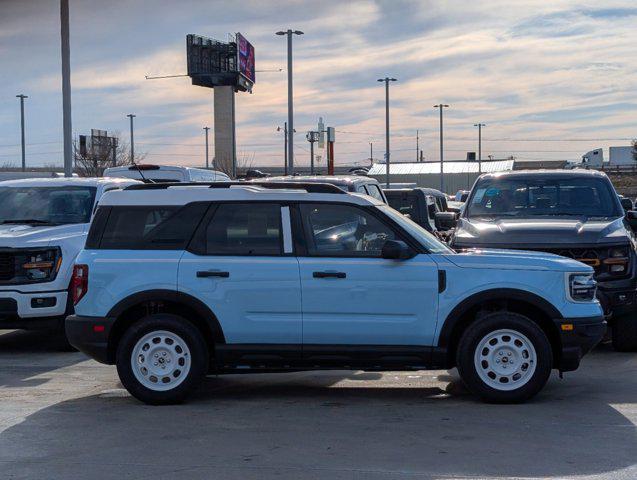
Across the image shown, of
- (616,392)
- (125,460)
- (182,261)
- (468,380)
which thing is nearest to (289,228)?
(182,261)

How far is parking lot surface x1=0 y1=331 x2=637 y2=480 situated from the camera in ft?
19.4

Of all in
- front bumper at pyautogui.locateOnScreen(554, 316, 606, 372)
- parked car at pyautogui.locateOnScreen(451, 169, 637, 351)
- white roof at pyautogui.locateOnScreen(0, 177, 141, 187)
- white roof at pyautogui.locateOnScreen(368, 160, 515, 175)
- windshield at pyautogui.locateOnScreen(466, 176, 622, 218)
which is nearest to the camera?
front bumper at pyautogui.locateOnScreen(554, 316, 606, 372)

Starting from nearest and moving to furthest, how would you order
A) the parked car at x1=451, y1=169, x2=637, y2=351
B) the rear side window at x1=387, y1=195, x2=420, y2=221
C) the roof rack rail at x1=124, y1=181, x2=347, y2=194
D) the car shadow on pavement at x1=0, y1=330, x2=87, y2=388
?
the roof rack rail at x1=124, y1=181, x2=347, y2=194
the car shadow on pavement at x1=0, y1=330, x2=87, y2=388
the parked car at x1=451, y1=169, x2=637, y2=351
the rear side window at x1=387, y1=195, x2=420, y2=221

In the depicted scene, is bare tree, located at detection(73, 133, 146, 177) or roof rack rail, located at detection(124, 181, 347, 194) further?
bare tree, located at detection(73, 133, 146, 177)

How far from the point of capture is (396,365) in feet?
25.3

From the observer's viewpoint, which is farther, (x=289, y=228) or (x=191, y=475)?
(x=289, y=228)

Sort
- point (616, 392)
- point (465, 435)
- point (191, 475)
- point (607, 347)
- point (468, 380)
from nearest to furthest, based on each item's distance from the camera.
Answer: point (191, 475) < point (465, 435) < point (468, 380) < point (616, 392) < point (607, 347)

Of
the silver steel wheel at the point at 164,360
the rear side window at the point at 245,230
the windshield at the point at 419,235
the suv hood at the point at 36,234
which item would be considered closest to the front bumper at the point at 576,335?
the windshield at the point at 419,235

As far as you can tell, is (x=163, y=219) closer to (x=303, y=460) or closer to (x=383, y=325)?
(x=383, y=325)

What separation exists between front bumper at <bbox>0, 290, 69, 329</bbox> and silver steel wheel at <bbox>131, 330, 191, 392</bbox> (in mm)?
3102

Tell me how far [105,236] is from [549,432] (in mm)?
4049

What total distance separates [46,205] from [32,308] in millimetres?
1850

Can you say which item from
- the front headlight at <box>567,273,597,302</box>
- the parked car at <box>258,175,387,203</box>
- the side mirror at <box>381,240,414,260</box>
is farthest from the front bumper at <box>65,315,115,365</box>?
the parked car at <box>258,175,387,203</box>

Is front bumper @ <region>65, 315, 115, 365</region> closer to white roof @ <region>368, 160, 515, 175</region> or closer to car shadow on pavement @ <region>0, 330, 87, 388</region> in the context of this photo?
car shadow on pavement @ <region>0, 330, 87, 388</region>
